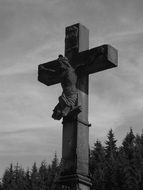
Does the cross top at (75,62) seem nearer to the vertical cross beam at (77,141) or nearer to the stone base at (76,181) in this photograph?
the vertical cross beam at (77,141)

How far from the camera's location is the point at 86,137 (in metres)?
9.95

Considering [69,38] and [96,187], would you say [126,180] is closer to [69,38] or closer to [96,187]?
[96,187]

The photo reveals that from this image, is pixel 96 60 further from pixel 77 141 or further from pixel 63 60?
pixel 77 141

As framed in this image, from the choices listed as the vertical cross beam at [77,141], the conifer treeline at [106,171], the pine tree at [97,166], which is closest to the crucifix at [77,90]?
the vertical cross beam at [77,141]

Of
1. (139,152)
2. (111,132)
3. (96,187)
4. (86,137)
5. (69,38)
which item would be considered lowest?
(86,137)

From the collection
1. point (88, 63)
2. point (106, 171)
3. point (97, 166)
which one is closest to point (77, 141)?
point (88, 63)

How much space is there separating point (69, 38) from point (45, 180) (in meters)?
59.1

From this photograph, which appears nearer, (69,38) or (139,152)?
(69,38)

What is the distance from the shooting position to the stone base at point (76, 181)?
9.26m

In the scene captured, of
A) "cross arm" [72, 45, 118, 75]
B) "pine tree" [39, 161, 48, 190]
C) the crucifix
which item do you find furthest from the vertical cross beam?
"pine tree" [39, 161, 48, 190]

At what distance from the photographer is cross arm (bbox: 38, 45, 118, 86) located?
10195 millimetres

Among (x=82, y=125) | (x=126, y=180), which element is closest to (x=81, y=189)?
(x=82, y=125)

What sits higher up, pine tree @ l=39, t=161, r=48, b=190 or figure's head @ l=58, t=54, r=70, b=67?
pine tree @ l=39, t=161, r=48, b=190

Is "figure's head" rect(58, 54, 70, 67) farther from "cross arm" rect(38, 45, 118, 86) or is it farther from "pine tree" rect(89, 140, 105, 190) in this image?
"pine tree" rect(89, 140, 105, 190)
